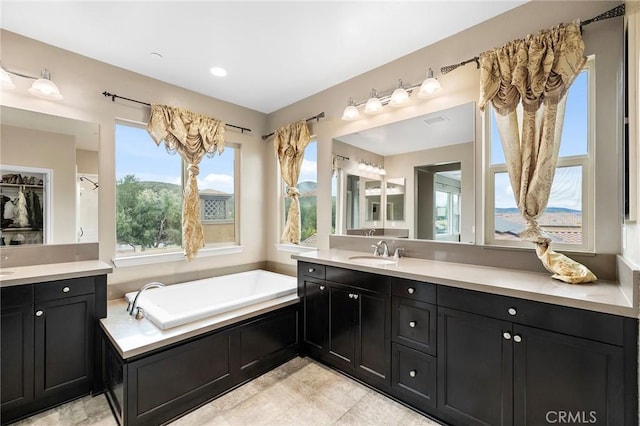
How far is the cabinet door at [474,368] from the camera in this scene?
1.51 m

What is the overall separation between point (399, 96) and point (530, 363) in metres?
2.07

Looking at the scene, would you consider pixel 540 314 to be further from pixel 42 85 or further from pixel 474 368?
pixel 42 85

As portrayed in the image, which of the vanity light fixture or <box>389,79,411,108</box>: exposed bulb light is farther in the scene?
<box>389,79,411,108</box>: exposed bulb light

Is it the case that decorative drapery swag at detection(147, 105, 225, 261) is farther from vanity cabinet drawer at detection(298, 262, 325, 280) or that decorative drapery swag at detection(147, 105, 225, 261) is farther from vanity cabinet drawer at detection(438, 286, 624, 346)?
vanity cabinet drawer at detection(438, 286, 624, 346)

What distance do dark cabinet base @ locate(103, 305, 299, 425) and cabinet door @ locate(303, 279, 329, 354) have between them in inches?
8.9

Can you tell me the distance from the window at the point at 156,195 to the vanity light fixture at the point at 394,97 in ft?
5.71

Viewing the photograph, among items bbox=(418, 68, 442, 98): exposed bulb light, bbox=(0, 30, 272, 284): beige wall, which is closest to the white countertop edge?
bbox=(0, 30, 272, 284): beige wall

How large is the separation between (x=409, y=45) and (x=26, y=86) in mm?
3131

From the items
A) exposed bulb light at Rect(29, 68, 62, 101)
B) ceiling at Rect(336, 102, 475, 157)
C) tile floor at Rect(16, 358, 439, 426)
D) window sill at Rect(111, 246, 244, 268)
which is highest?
exposed bulb light at Rect(29, 68, 62, 101)

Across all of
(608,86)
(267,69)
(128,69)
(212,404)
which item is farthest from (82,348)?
(608,86)

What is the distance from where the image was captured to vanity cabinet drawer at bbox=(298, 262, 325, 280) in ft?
8.09

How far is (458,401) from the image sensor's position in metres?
1.67

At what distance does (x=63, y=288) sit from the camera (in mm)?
1969

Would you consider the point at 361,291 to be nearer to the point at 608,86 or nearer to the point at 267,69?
the point at 608,86
